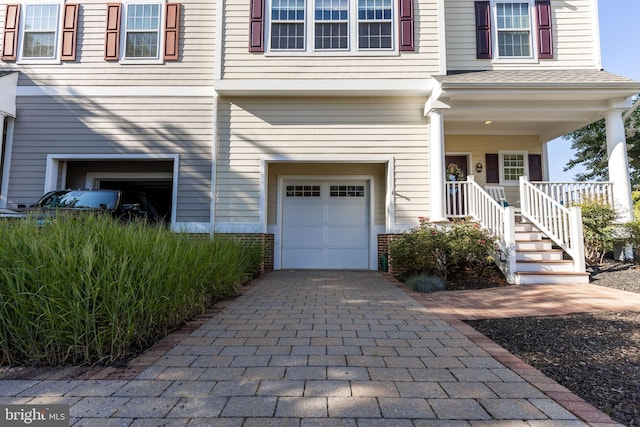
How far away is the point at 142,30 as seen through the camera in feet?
26.2

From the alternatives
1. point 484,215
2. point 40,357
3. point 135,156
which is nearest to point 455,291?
point 484,215

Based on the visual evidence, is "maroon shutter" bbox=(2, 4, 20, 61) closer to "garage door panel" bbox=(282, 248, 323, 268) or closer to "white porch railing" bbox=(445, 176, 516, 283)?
"garage door panel" bbox=(282, 248, 323, 268)

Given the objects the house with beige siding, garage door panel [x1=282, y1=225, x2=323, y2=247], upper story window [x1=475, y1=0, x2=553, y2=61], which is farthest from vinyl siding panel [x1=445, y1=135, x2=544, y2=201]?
garage door panel [x1=282, y1=225, x2=323, y2=247]

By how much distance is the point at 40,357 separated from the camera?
7.93 feet

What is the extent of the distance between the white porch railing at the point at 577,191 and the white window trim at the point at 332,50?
14.4 ft

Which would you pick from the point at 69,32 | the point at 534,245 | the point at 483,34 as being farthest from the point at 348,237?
the point at 69,32

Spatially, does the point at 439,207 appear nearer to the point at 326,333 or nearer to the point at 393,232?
the point at 393,232

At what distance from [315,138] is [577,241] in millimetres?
5409

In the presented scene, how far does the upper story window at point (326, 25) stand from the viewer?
25.4 ft

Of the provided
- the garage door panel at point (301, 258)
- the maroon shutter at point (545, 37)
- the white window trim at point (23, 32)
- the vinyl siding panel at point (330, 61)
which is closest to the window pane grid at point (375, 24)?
the vinyl siding panel at point (330, 61)

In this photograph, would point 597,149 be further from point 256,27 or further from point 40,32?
point 40,32

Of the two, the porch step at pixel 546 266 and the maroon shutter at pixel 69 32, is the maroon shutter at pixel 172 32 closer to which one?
the maroon shutter at pixel 69 32

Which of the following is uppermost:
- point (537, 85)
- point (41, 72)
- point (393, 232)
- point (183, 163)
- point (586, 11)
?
point (586, 11)

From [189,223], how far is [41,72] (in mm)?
4915
